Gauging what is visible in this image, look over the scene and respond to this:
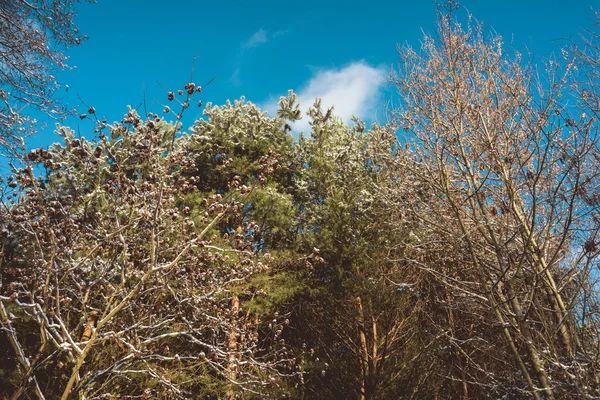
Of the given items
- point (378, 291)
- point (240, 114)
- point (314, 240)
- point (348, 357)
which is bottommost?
point (348, 357)

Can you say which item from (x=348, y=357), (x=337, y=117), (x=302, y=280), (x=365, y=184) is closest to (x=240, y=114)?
(x=337, y=117)

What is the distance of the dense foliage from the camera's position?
414 centimetres

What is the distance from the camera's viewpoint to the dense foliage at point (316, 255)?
4.14 meters

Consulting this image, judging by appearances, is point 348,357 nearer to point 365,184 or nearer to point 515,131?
point 365,184

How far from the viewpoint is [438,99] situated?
6023 mm

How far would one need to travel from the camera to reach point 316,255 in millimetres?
7113

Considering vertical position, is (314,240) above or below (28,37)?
below

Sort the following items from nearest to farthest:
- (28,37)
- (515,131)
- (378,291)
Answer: (28,37) → (515,131) → (378,291)

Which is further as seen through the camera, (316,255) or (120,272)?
(316,255)

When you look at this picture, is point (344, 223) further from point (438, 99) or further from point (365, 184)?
point (438, 99)

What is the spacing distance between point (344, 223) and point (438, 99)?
195 inches

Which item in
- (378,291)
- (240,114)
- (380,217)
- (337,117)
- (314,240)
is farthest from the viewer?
(337,117)

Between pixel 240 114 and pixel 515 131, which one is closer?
pixel 515 131

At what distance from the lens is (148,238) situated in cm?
599
